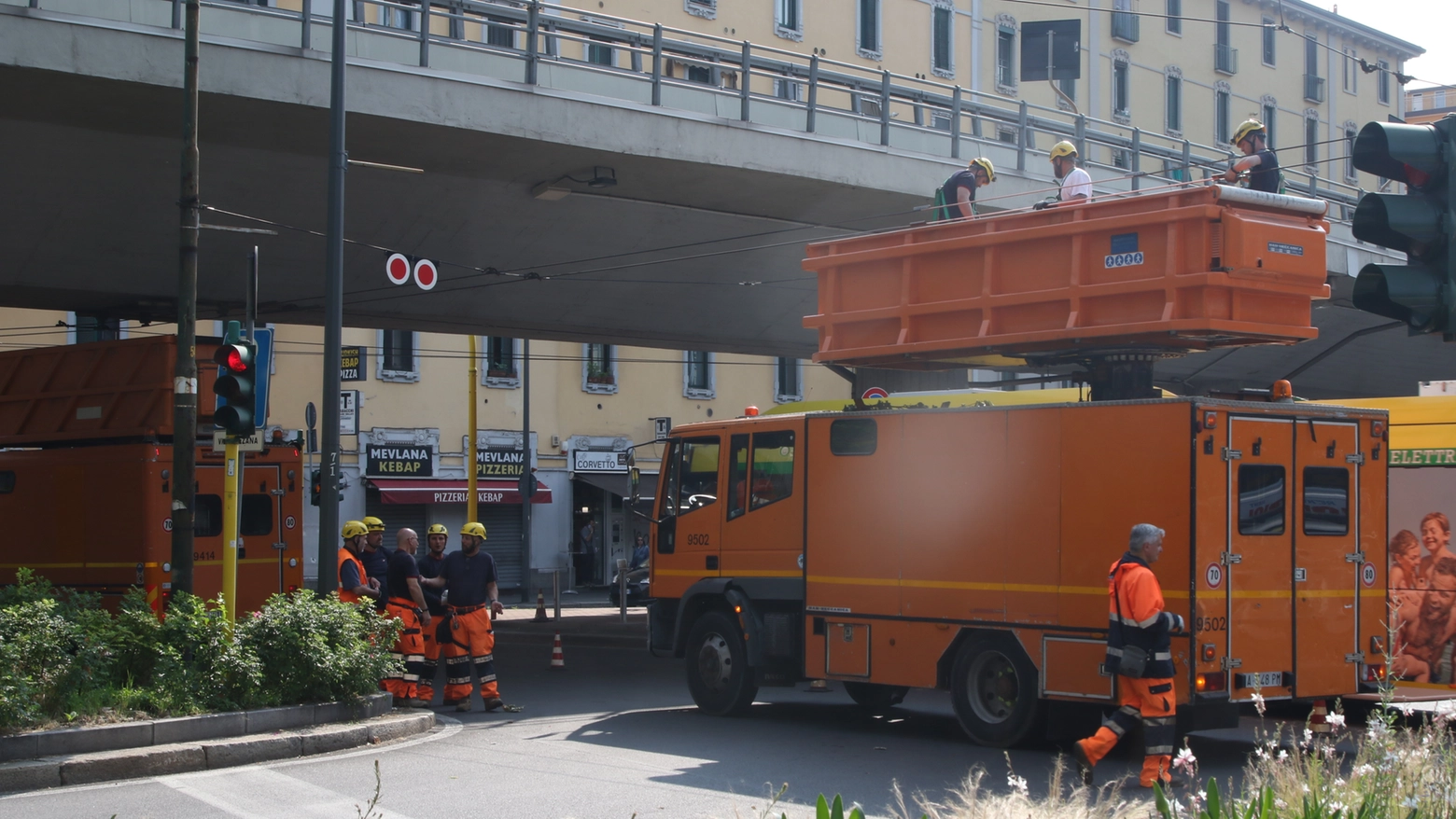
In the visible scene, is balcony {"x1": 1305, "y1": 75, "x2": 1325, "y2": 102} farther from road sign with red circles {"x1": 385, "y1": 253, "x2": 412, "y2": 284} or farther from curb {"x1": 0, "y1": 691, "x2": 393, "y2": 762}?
curb {"x1": 0, "y1": 691, "x2": 393, "y2": 762}

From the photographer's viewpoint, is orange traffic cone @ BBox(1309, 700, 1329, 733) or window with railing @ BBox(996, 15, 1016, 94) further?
window with railing @ BBox(996, 15, 1016, 94)

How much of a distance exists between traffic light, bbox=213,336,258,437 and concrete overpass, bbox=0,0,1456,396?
440 centimetres

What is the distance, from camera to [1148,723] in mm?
8742

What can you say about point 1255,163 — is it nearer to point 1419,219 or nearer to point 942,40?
point 1419,219

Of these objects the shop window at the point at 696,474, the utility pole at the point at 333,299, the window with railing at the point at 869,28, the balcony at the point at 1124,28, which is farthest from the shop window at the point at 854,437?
the balcony at the point at 1124,28

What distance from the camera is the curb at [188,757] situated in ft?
30.0

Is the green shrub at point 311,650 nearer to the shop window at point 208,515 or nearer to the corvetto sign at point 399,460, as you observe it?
the shop window at point 208,515

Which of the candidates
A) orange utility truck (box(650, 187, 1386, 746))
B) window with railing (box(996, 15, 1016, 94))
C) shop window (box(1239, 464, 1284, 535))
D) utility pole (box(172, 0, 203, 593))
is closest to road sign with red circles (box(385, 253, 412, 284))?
utility pole (box(172, 0, 203, 593))

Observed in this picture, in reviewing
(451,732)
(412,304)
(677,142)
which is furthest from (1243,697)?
(412,304)

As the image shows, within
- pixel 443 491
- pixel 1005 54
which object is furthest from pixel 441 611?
pixel 1005 54

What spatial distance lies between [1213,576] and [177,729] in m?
7.39

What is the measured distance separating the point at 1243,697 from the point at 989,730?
6.18 feet

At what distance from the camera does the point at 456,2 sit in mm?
17016

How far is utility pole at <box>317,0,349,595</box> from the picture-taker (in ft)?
48.1
